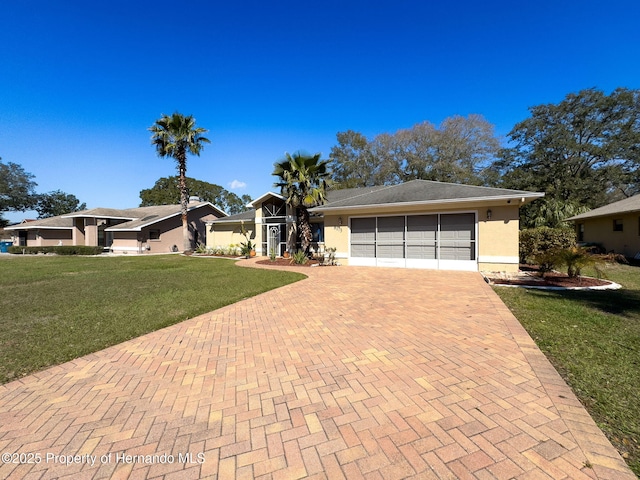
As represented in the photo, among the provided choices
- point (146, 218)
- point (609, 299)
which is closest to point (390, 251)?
point (609, 299)

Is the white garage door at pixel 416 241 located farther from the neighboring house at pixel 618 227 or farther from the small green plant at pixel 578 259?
the neighboring house at pixel 618 227

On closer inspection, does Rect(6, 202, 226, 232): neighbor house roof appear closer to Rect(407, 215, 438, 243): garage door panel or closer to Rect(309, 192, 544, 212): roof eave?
Rect(309, 192, 544, 212): roof eave

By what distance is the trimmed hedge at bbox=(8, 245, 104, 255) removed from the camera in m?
25.3

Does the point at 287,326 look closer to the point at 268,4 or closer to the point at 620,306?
the point at 620,306

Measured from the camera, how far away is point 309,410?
8.71 feet

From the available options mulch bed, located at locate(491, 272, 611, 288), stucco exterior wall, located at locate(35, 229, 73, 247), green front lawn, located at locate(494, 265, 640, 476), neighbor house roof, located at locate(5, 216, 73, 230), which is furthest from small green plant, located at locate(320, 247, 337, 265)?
stucco exterior wall, located at locate(35, 229, 73, 247)

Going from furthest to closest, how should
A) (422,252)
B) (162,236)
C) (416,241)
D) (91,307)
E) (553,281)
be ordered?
(162,236), (416,241), (422,252), (553,281), (91,307)


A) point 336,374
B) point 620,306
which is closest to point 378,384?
point 336,374

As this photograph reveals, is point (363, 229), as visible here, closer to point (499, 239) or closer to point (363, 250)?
point (363, 250)

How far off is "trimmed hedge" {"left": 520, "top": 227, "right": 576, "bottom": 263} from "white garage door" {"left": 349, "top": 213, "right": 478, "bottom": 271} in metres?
3.30

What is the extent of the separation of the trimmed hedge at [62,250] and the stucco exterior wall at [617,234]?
39799mm

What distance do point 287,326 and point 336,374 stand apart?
1.96 meters

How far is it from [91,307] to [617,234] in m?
26.2

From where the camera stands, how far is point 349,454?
2.11 meters
